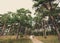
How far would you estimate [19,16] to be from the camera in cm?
6112

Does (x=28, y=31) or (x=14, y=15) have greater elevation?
(x=14, y=15)

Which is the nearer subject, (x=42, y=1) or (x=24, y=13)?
(x=42, y=1)

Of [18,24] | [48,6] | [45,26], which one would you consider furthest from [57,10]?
[45,26]

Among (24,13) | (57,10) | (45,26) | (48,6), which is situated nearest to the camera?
(48,6)

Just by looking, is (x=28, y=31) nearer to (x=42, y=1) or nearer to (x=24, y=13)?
(x=24, y=13)

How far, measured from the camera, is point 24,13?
6084 cm

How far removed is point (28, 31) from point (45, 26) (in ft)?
49.5

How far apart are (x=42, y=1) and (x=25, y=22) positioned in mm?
24068

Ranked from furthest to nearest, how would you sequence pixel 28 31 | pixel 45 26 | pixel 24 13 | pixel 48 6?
1. pixel 28 31
2. pixel 45 26
3. pixel 24 13
4. pixel 48 6

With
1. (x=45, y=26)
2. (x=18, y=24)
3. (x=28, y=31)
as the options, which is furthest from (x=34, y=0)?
(x=28, y=31)

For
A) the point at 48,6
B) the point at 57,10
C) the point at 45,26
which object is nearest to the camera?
the point at 48,6

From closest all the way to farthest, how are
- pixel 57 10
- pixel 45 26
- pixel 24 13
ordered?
pixel 57 10, pixel 24 13, pixel 45 26

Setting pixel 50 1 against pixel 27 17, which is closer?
pixel 50 1

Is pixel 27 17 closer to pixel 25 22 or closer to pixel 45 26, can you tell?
pixel 25 22
